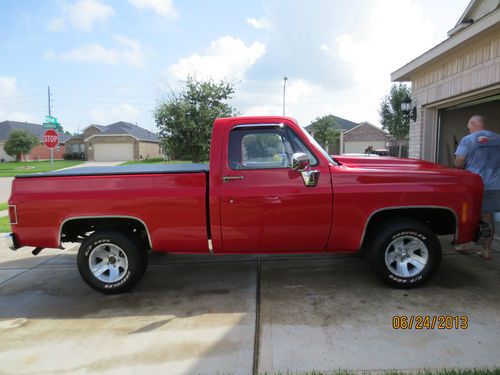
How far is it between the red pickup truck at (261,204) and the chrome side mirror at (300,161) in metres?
0.11

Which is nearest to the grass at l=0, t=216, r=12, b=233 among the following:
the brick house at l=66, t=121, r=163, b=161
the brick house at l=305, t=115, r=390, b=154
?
the brick house at l=305, t=115, r=390, b=154

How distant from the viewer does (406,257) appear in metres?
4.18

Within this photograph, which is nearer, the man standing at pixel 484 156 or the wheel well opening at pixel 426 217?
the wheel well opening at pixel 426 217

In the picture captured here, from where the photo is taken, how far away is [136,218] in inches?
163

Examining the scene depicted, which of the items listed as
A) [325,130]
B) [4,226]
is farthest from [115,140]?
[4,226]

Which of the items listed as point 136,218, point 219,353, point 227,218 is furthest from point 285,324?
point 136,218

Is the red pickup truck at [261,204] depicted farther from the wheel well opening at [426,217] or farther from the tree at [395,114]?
the tree at [395,114]

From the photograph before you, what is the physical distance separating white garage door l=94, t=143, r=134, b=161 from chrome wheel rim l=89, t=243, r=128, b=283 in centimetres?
5084

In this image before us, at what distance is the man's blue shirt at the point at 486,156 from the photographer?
4887 mm

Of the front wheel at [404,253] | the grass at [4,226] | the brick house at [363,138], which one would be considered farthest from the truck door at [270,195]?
the brick house at [363,138]

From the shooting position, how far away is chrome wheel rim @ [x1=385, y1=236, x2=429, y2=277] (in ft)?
13.6

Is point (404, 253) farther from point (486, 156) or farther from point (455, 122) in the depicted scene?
point (455, 122)

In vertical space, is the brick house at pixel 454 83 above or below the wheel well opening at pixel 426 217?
above

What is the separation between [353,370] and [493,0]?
10604mm
